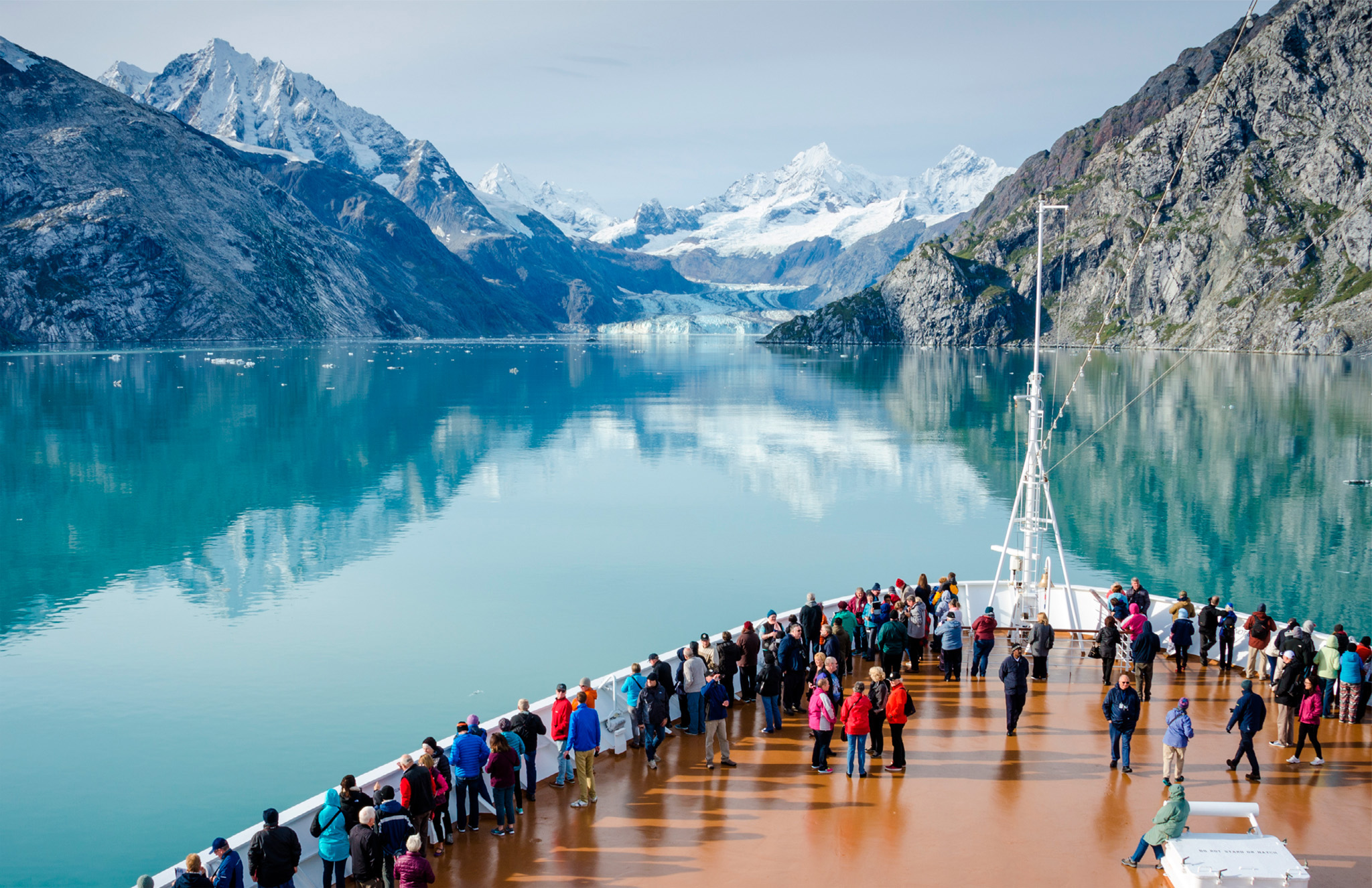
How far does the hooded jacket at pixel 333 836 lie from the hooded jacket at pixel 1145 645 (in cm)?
1518

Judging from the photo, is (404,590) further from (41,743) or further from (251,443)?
(251,443)

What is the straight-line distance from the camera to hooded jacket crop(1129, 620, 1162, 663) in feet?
64.3

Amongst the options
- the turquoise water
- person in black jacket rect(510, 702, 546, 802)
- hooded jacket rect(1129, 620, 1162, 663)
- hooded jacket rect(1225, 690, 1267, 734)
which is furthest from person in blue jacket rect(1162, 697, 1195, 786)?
the turquoise water

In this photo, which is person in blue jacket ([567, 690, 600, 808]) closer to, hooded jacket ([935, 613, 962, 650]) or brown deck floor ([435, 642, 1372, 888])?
brown deck floor ([435, 642, 1372, 888])

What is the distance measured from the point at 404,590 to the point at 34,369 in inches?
5024

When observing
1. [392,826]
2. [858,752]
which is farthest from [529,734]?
[858,752]

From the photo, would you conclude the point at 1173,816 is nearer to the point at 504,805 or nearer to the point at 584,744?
the point at 584,744

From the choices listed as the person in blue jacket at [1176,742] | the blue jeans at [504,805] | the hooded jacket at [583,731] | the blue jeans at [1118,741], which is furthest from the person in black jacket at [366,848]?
the person in blue jacket at [1176,742]

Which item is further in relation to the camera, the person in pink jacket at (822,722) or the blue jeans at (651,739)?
the blue jeans at (651,739)

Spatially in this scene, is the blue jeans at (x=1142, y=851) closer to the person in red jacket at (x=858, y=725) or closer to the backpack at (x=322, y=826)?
the person in red jacket at (x=858, y=725)

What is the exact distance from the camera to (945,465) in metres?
68.2

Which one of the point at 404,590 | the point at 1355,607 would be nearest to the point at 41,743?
the point at 404,590

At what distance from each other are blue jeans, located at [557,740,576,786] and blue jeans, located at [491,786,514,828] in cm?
136

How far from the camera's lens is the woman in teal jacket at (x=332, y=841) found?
13.3m
